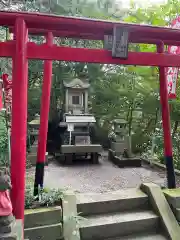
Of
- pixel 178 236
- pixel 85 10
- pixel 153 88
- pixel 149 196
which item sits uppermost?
pixel 85 10

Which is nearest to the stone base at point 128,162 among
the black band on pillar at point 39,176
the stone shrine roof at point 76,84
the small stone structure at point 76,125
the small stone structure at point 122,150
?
the small stone structure at point 122,150

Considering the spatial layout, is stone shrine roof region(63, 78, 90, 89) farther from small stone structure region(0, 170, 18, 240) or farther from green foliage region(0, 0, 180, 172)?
small stone structure region(0, 170, 18, 240)

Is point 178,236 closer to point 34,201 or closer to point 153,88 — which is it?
point 34,201

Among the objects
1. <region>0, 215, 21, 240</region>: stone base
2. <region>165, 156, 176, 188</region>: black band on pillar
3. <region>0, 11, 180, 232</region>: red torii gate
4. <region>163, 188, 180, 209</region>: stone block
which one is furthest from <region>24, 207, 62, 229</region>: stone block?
<region>165, 156, 176, 188</region>: black band on pillar

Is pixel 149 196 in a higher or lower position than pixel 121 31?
lower

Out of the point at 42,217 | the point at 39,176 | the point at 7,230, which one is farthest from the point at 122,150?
the point at 7,230

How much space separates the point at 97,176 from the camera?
654 cm

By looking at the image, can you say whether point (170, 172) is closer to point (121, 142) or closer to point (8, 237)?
point (8, 237)

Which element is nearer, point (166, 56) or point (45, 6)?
point (166, 56)

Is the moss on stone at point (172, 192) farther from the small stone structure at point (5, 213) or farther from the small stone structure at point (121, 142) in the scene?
the small stone structure at point (121, 142)

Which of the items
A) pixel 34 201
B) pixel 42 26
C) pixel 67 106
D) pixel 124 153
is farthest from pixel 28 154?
pixel 42 26

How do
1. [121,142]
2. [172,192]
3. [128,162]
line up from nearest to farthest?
[172,192]
[128,162]
[121,142]

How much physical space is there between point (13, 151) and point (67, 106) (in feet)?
20.9

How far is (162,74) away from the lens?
4.50 m
